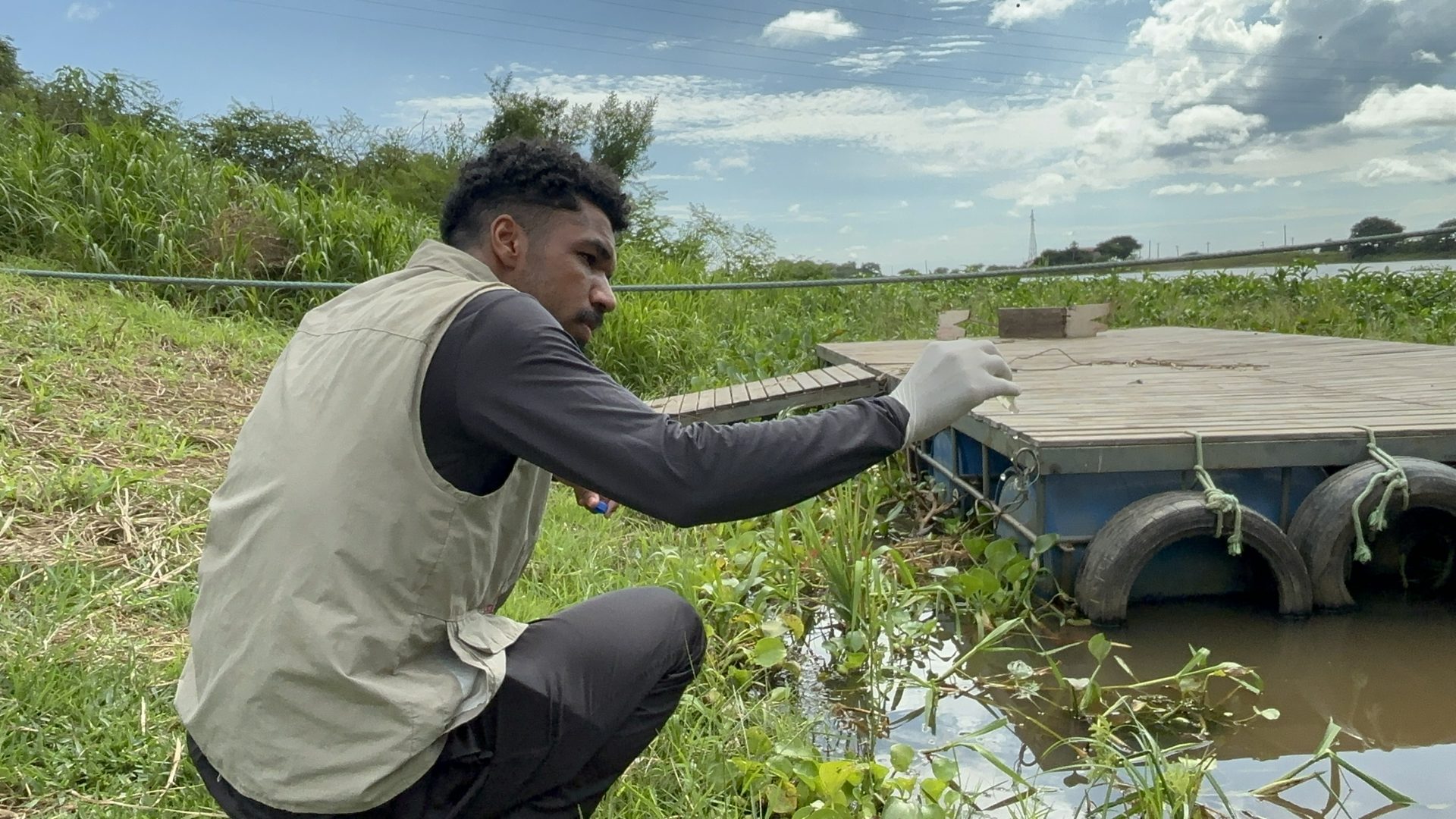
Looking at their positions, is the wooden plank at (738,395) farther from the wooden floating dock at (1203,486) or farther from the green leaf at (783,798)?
the green leaf at (783,798)

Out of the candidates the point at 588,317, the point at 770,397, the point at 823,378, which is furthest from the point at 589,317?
the point at 823,378

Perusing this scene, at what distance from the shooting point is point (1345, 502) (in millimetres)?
2877

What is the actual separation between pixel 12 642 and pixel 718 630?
1.65 meters

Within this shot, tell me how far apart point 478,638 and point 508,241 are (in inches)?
24.6

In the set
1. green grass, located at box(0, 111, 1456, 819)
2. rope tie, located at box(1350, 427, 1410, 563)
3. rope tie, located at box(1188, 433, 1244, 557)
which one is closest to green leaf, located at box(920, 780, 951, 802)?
green grass, located at box(0, 111, 1456, 819)

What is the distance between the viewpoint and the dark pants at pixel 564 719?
1440 mm

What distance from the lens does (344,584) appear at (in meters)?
1.28

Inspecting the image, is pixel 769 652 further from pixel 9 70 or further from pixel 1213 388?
pixel 9 70

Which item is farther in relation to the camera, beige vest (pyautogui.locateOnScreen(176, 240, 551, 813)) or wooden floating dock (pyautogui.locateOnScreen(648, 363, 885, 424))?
wooden floating dock (pyautogui.locateOnScreen(648, 363, 885, 424))

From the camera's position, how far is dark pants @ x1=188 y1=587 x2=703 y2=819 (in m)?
1.44

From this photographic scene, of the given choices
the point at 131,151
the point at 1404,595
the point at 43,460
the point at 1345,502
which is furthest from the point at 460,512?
the point at 131,151

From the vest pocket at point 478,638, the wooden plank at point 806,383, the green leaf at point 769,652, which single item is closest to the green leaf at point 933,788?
the green leaf at point 769,652

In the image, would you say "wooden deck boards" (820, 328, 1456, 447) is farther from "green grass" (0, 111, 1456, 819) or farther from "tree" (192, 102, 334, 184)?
"tree" (192, 102, 334, 184)

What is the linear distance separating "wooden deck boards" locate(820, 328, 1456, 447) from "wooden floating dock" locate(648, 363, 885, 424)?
7.2 inches
